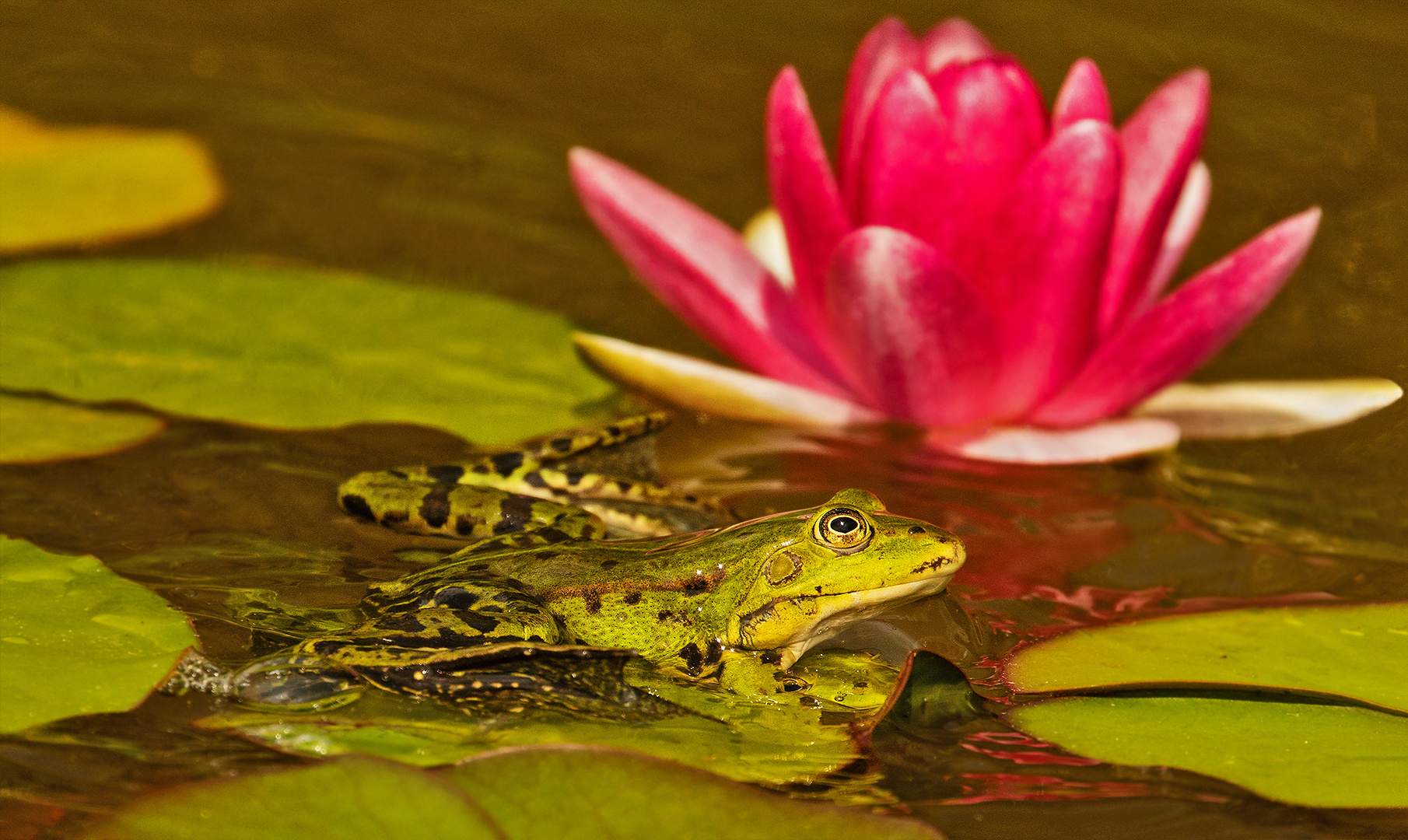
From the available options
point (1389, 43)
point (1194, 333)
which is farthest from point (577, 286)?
point (1389, 43)

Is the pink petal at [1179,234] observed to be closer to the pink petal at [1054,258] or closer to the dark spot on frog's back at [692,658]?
the pink petal at [1054,258]

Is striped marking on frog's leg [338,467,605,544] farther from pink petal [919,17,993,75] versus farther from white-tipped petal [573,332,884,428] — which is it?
pink petal [919,17,993,75]

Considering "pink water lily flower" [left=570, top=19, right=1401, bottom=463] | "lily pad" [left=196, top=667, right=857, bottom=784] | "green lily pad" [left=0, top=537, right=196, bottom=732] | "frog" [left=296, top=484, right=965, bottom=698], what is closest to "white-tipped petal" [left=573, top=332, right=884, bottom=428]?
"pink water lily flower" [left=570, top=19, right=1401, bottom=463]

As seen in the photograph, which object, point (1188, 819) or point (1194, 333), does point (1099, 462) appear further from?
point (1188, 819)

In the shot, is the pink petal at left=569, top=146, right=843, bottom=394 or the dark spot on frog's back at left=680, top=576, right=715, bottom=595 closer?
the dark spot on frog's back at left=680, top=576, right=715, bottom=595

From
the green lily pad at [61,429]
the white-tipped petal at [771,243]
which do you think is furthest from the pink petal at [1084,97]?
the green lily pad at [61,429]

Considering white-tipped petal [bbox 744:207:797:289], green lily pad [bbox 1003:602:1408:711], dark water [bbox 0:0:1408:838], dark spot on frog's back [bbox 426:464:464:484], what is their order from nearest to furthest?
dark water [bbox 0:0:1408:838] → green lily pad [bbox 1003:602:1408:711] → dark spot on frog's back [bbox 426:464:464:484] → white-tipped petal [bbox 744:207:797:289]
